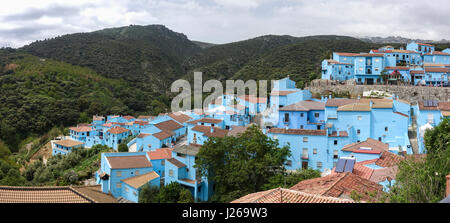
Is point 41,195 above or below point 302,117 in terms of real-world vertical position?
below

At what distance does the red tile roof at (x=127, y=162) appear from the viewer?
21.9 metres

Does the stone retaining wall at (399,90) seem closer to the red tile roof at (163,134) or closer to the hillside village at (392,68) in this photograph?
the hillside village at (392,68)

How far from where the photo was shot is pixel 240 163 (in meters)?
18.0

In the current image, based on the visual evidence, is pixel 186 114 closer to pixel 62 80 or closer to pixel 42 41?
pixel 62 80

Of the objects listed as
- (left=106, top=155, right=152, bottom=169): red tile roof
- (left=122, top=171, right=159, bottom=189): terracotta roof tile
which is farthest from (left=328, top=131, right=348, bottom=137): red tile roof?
(left=106, top=155, right=152, bottom=169): red tile roof

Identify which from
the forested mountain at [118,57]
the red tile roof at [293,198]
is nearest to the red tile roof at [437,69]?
the red tile roof at [293,198]

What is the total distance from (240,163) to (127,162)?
29.2ft

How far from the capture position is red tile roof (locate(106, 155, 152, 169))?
21.9 meters

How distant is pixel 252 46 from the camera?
90688mm

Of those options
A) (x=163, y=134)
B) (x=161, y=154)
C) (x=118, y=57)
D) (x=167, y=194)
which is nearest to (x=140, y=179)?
(x=167, y=194)

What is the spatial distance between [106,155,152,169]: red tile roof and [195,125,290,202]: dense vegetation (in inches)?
204

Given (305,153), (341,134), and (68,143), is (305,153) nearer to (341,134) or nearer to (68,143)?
(341,134)

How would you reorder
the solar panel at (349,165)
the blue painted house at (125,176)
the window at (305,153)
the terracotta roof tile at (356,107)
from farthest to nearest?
1. the terracotta roof tile at (356,107)
2. the blue painted house at (125,176)
3. the window at (305,153)
4. the solar panel at (349,165)

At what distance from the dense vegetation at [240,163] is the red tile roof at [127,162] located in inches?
204
